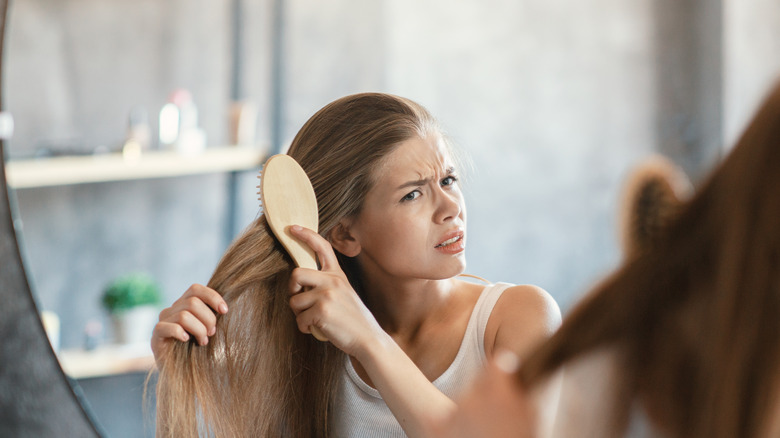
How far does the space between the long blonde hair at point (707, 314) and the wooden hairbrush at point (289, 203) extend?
1.01 ft

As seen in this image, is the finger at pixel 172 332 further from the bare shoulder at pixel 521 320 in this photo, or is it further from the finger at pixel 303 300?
the bare shoulder at pixel 521 320

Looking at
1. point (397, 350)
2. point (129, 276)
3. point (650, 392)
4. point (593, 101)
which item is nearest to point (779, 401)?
point (650, 392)

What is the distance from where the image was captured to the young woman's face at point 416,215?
21.6 inches

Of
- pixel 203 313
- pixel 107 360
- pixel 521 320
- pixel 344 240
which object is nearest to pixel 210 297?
pixel 203 313

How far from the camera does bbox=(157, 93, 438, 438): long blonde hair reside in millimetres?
485

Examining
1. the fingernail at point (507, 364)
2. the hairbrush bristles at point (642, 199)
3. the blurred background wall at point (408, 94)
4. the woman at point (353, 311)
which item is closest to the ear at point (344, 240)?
the woman at point (353, 311)

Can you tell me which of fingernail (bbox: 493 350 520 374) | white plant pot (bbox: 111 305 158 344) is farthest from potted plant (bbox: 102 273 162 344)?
fingernail (bbox: 493 350 520 374)

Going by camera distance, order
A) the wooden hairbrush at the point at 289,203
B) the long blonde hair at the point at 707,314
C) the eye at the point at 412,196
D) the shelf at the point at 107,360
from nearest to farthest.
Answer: the long blonde hair at the point at 707,314 < the wooden hairbrush at the point at 289,203 < the eye at the point at 412,196 < the shelf at the point at 107,360

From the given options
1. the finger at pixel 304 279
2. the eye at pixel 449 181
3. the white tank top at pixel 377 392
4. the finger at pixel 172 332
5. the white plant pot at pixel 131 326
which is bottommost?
the white plant pot at pixel 131 326

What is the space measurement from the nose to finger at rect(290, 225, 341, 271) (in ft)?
0.34

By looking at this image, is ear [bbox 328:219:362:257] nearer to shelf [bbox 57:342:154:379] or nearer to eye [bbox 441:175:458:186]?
eye [bbox 441:175:458:186]

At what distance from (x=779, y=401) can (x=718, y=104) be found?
5.37 feet

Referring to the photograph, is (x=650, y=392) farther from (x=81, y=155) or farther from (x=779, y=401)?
(x=81, y=155)

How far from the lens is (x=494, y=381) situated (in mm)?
187
